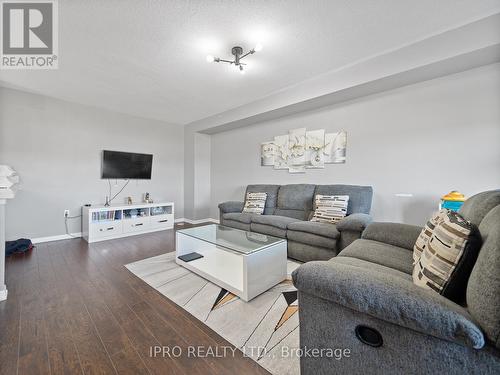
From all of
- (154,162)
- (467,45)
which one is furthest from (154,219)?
(467,45)

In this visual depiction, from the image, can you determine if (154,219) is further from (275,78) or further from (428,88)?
(428,88)

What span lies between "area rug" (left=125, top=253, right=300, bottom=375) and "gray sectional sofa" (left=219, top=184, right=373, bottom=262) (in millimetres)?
576

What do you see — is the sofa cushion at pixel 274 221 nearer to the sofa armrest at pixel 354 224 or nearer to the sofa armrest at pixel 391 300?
the sofa armrest at pixel 354 224

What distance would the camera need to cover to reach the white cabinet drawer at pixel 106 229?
352 centimetres

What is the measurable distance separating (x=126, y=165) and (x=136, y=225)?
1.21 metres

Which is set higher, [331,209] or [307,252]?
[331,209]

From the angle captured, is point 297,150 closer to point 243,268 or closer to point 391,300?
point 243,268

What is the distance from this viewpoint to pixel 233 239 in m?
2.37

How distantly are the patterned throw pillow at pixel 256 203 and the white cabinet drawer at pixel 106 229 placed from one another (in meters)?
2.22

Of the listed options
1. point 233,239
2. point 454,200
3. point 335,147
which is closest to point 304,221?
point 233,239

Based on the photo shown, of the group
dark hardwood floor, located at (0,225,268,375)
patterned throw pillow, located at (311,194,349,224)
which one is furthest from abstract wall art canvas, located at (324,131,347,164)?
dark hardwood floor, located at (0,225,268,375)

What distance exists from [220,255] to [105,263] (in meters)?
1.41

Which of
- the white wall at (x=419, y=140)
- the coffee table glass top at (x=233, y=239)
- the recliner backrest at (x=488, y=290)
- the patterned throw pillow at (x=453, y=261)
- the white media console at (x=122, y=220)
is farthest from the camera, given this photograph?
the white media console at (x=122, y=220)

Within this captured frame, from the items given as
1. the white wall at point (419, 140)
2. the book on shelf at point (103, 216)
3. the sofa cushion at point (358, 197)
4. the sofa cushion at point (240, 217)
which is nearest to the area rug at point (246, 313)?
the sofa cushion at point (240, 217)
